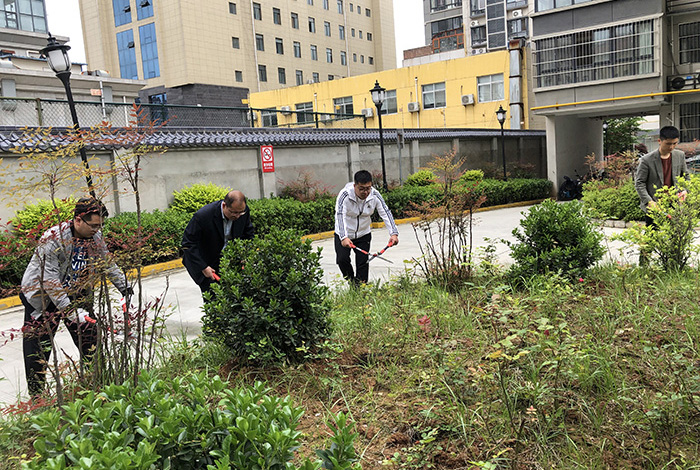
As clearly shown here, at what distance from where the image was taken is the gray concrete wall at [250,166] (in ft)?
36.9

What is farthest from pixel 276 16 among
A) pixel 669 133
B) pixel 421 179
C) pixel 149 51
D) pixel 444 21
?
pixel 669 133

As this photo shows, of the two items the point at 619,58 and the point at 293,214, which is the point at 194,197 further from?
the point at 619,58

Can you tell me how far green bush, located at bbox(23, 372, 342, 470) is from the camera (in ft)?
6.06

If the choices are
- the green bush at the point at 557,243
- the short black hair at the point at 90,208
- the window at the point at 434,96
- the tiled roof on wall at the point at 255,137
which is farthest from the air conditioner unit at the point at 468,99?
the short black hair at the point at 90,208

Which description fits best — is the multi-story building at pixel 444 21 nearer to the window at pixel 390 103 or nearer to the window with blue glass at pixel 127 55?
the window at pixel 390 103

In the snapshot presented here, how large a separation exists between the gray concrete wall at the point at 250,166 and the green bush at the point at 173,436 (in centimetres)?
559

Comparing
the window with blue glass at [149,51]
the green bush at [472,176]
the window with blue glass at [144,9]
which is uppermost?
the window with blue glass at [144,9]

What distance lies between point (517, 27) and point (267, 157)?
113 feet

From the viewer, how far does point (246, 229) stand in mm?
5062

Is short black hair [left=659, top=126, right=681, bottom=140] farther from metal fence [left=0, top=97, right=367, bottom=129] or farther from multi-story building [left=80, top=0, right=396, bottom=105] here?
multi-story building [left=80, top=0, right=396, bottom=105]

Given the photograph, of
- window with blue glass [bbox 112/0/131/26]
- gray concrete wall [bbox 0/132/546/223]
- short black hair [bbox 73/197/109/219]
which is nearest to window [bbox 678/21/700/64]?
gray concrete wall [bbox 0/132/546/223]

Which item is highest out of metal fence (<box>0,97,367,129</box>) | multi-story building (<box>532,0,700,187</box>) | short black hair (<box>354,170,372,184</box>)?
multi-story building (<box>532,0,700,187</box>)

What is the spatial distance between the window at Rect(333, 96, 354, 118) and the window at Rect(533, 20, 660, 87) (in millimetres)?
15956

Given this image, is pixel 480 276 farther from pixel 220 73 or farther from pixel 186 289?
pixel 220 73
